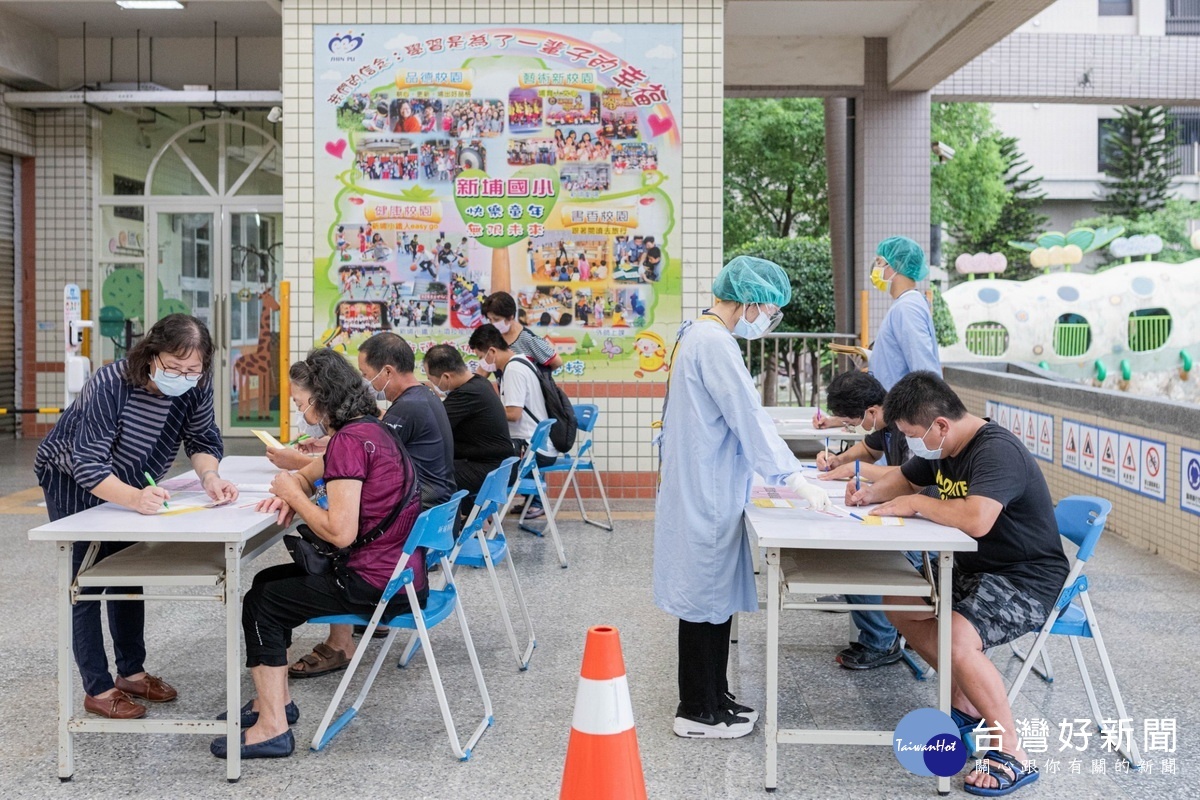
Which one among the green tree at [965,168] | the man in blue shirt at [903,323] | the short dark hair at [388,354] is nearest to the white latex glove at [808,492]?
the man in blue shirt at [903,323]

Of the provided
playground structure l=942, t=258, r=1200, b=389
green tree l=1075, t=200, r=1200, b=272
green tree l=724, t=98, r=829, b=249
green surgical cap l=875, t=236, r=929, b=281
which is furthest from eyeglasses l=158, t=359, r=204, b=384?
green tree l=1075, t=200, r=1200, b=272

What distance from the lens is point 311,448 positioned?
16.4 feet

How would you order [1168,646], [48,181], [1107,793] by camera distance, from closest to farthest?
1. [1107,793]
2. [1168,646]
3. [48,181]

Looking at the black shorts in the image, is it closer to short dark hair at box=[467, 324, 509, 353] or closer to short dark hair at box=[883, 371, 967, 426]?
short dark hair at box=[883, 371, 967, 426]

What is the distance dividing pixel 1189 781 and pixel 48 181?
11.5 metres

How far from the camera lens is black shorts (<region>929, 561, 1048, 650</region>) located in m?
3.56

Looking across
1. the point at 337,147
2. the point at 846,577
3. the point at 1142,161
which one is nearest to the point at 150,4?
the point at 337,147

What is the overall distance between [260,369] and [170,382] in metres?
8.33

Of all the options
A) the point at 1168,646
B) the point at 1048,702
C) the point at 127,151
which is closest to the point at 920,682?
the point at 1048,702

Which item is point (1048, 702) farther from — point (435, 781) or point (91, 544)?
point (91, 544)

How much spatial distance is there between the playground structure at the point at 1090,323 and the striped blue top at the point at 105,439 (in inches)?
544

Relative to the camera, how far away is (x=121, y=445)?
388 centimetres

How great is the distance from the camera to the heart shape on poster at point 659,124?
8172 mm

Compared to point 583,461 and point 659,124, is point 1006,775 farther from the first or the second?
point 659,124
